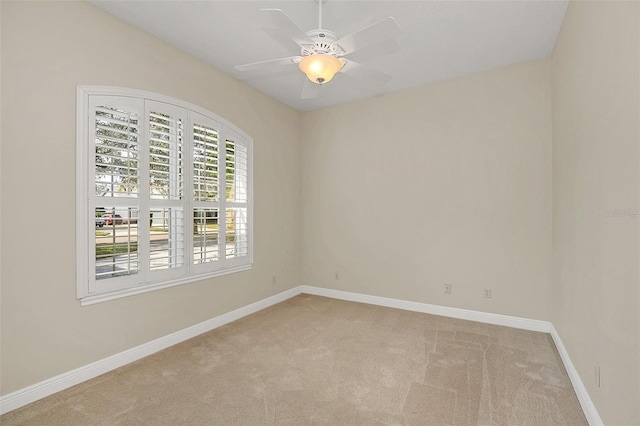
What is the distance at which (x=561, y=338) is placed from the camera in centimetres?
283

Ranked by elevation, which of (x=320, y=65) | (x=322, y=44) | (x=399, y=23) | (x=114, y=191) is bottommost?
(x=114, y=191)

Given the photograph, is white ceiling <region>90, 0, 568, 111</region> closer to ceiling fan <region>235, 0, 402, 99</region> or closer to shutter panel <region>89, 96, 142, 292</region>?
ceiling fan <region>235, 0, 402, 99</region>

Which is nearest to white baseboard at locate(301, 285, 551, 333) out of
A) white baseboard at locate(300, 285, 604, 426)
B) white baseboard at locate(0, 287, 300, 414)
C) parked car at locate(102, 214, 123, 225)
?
white baseboard at locate(300, 285, 604, 426)

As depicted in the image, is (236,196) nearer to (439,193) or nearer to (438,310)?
(439,193)

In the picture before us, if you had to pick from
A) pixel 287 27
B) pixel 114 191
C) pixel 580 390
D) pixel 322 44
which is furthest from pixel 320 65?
pixel 580 390

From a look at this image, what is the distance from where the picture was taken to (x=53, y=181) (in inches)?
89.8

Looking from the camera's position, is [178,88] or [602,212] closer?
[602,212]

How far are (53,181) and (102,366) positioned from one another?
1514 mm

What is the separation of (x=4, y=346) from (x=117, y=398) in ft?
2.60

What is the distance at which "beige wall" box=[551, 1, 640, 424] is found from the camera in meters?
1.44

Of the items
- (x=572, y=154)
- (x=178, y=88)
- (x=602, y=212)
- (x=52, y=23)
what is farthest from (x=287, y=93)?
(x=602, y=212)

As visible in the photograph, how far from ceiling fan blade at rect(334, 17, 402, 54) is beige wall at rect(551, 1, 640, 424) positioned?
1.08m

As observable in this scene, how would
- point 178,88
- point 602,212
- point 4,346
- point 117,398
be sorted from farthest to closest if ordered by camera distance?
point 178,88 < point 117,398 < point 4,346 < point 602,212

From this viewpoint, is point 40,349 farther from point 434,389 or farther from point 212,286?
point 434,389
